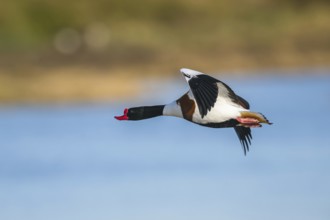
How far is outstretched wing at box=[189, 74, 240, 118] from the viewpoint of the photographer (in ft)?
28.7

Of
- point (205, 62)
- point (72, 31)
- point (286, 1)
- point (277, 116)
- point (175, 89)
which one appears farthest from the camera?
point (286, 1)

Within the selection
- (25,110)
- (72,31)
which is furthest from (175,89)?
(72,31)

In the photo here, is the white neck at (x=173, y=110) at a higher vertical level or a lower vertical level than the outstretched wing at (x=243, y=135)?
higher

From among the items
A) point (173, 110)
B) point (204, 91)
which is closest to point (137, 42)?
point (173, 110)

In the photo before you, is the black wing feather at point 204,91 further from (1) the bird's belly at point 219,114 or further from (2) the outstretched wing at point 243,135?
(2) the outstretched wing at point 243,135

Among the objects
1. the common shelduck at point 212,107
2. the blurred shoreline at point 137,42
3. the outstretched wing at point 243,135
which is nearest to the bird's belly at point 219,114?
the common shelduck at point 212,107

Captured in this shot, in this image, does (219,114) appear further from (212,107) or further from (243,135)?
(243,135)

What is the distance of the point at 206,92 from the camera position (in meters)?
8.84

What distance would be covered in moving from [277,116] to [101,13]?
2006 cm

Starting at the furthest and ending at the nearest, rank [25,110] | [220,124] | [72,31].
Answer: [72,31], [25,110], [220,124]

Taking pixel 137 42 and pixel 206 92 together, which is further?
pixel 137 42

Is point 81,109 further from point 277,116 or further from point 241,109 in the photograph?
point 241,109

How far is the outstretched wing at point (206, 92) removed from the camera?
28.7ft

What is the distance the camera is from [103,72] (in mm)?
29156
